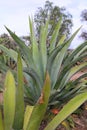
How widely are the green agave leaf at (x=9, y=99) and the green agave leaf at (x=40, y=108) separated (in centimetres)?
12

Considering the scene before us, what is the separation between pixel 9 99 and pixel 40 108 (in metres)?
0.19

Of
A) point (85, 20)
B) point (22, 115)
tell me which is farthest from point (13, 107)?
point (85, 20)

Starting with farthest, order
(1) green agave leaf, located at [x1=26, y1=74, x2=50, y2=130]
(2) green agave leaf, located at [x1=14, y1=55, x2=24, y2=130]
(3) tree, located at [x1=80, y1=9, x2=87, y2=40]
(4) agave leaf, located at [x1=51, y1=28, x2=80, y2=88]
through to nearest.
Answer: (3) tree, located at [x1=80, y1=9, x2=87, y2=40] → (4) agave leaf, located at [x1=51, y1=28, x2=80, y2=88] → (2) green agave leaf, located at [x1=14, y1=55, x2=24, y2=130] → (1) green agave leaf, located at [x1=26, y1=74, x2=50, y2=130]

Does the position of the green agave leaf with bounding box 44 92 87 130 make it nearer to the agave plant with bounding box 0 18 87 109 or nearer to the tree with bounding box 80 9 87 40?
the agave plant with bounding box 0 18 87 109

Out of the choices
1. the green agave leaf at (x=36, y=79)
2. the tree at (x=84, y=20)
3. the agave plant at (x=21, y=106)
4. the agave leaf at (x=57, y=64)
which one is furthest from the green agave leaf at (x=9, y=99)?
the tree at (x=84, y=20)

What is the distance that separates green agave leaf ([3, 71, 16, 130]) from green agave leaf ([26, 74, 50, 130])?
0.12 meters

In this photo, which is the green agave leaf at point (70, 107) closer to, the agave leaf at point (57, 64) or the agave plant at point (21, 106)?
the agave plant at point (21, 106)

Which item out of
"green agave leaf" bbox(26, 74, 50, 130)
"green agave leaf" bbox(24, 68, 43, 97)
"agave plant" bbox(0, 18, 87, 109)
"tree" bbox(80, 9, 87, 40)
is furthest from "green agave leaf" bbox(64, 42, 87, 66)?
"tree" bbox(80, 9, 87, 40)

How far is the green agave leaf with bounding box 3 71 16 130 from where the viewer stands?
Answer: 1.89m

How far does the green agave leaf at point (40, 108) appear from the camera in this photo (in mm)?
1853

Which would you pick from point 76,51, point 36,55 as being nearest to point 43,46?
point 36,55

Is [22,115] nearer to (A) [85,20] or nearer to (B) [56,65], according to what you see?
(B) [56,65]

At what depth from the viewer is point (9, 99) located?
1.92m

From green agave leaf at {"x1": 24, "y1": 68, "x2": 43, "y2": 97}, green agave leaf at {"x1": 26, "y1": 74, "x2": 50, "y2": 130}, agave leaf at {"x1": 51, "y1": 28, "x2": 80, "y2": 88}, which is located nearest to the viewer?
green agave leaf at {"x1": 26, "y1": 74, "x2": 50, "y2": 130}
